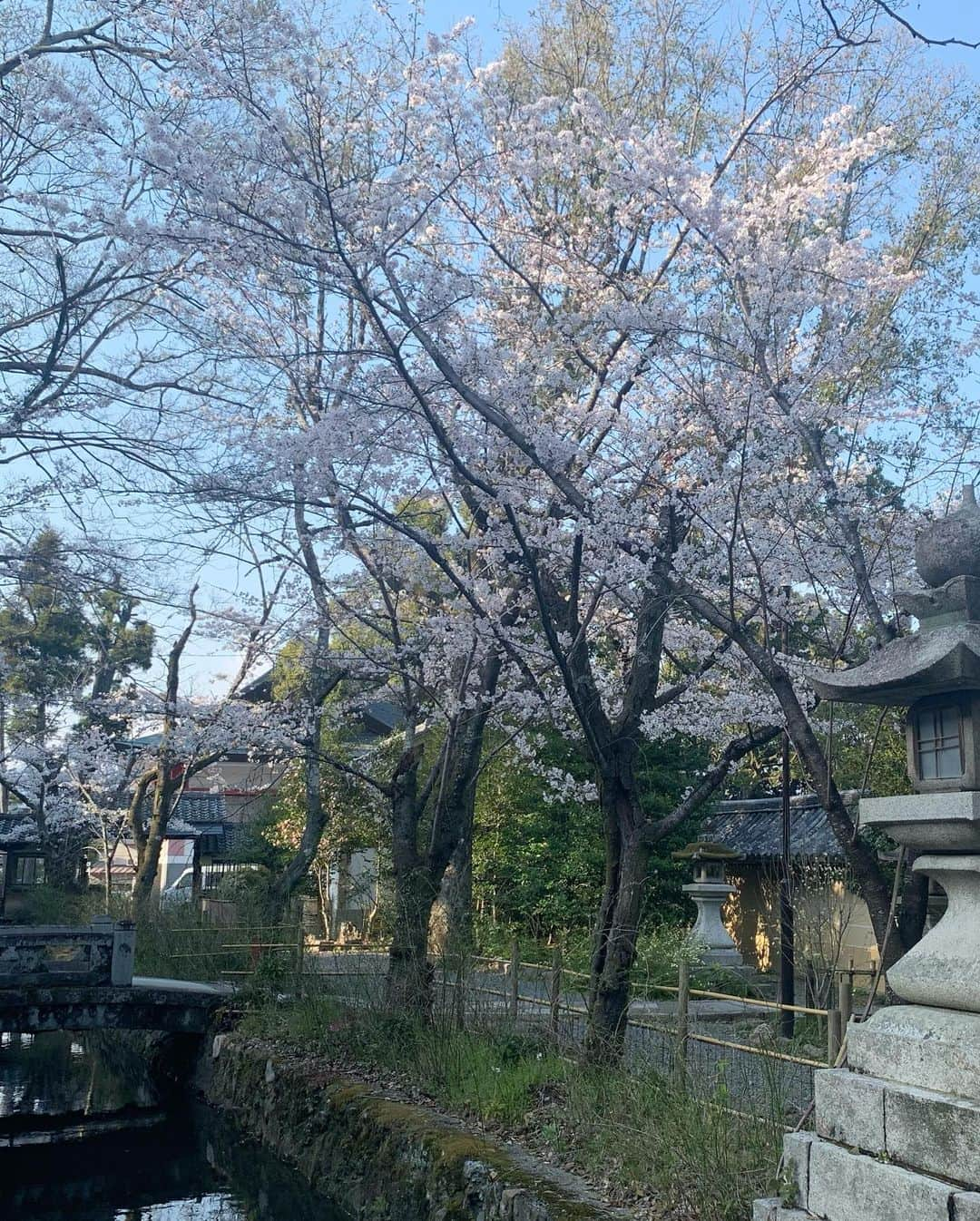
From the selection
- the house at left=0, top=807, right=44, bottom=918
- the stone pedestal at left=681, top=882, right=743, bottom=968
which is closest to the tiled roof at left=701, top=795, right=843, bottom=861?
the stone pedestal at left=681, top=882, right=743, bottom=968

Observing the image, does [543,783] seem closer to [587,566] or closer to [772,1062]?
[587,566]

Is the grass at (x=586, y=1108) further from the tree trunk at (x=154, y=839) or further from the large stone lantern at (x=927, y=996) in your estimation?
the tree trunk at (x=154, y=839)

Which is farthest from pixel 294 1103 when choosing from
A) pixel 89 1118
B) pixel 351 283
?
pixel 351 283

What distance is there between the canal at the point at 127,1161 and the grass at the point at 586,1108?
1405 mm

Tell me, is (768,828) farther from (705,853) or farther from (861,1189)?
A: (861,1189)

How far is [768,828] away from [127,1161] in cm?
1309

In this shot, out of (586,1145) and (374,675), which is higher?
(374,675)

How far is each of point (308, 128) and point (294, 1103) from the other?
30.0 ft

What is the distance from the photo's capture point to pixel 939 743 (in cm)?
488

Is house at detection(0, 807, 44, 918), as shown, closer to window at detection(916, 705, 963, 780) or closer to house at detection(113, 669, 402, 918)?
house at detection(113, 669, 402, 918)

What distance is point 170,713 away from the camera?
17.1 meters

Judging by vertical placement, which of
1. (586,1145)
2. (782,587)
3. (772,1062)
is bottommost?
(586,1145)

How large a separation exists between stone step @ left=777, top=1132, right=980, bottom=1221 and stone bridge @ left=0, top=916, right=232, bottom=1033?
11.3 m

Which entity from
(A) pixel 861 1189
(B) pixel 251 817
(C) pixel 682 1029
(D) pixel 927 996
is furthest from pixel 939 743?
(B) pixel 251 817
